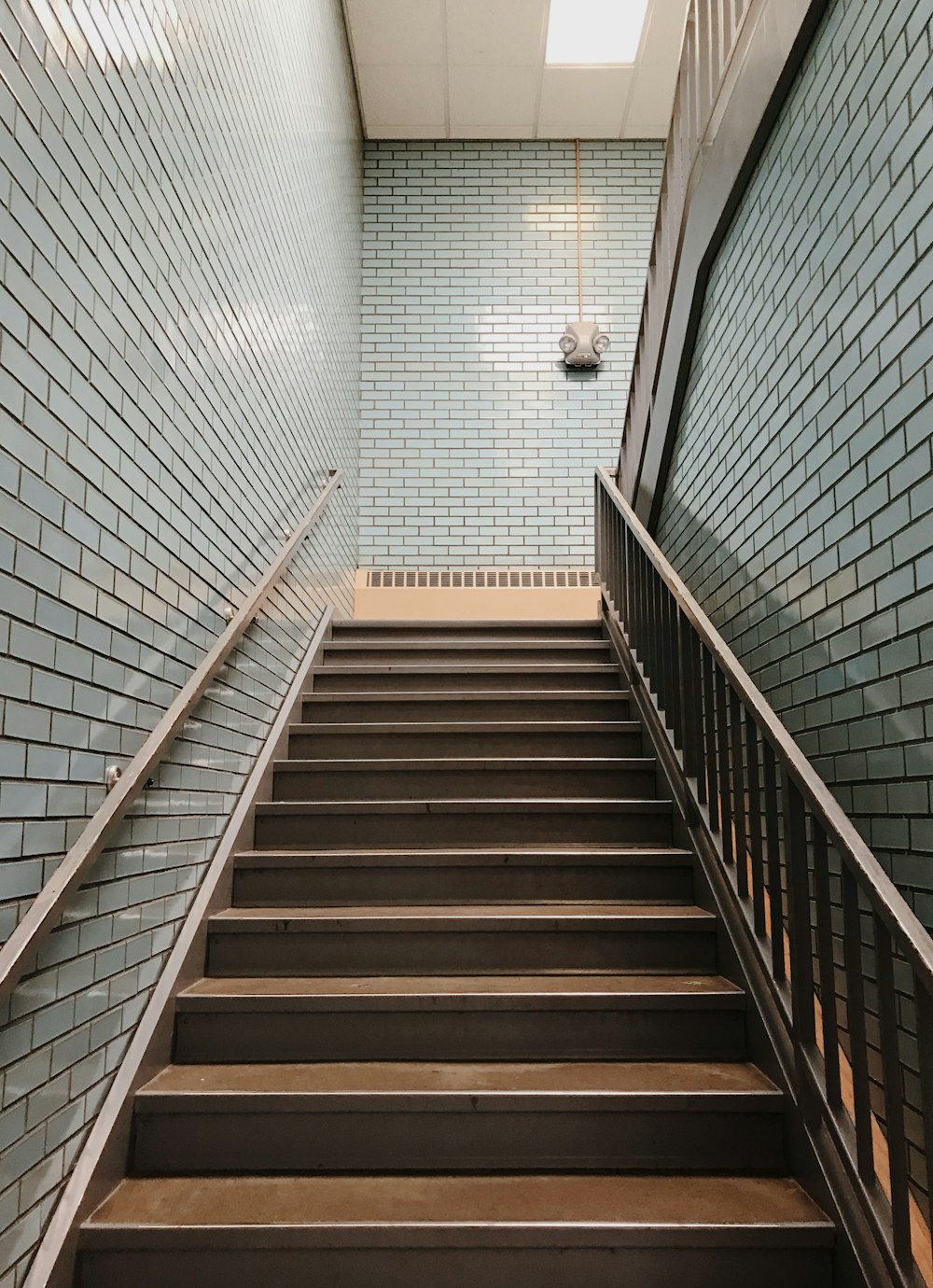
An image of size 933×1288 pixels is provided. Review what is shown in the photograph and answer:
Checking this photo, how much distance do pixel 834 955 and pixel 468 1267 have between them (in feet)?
3.81

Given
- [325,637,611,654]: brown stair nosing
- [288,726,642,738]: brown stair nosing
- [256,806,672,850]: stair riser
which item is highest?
[325,637,611,654]: brown stair nosing

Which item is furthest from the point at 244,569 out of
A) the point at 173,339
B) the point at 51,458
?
the point at 51,458

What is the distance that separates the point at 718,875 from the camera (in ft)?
10.0

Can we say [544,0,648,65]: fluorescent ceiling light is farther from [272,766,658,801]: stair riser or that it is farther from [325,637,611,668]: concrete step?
[272,766,658,801]: stair riser

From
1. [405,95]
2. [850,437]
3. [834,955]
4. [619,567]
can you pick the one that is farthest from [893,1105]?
[405,95]

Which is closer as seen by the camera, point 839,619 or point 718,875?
point 839,619

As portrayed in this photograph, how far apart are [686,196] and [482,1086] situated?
3.44m

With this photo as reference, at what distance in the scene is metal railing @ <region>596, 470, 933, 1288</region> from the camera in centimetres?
179

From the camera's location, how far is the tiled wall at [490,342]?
280 inches

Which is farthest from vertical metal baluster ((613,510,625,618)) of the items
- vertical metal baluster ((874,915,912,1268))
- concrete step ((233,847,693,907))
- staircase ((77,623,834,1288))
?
vertical metal baluster ((874,915,912,1268))

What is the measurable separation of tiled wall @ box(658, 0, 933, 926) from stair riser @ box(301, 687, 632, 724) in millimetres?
834

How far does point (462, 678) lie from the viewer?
4.75m

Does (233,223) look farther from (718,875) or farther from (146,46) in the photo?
(718,875)

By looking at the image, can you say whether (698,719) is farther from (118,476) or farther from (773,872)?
(118,476)
